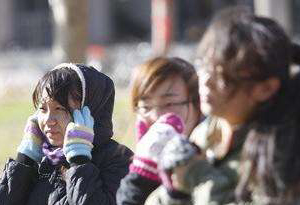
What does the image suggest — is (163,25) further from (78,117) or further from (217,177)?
(217,177)

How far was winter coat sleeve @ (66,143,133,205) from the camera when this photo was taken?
12.3 feet

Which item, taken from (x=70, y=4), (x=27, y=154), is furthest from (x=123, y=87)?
(x=27, y=154)

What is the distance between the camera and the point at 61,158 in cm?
390

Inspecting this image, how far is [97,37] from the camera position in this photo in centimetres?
3033

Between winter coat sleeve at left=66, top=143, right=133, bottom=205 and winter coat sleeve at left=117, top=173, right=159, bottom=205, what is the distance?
0.69 meters

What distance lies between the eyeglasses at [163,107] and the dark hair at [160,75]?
0.03 metres

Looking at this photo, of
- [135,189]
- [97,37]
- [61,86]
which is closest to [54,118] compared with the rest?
[61,86]

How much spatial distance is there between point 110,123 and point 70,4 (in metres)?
6.82

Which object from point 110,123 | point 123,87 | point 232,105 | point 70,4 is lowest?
point 123,87

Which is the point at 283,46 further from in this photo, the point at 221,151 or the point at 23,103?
the point at 23,103

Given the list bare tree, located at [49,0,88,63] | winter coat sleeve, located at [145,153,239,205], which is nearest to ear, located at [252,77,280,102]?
winter coat sleeve, located at [145,153,239,205]

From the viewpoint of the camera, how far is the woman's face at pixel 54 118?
3.87m

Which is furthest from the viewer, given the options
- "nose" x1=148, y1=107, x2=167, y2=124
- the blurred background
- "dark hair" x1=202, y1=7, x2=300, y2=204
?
the blurred background

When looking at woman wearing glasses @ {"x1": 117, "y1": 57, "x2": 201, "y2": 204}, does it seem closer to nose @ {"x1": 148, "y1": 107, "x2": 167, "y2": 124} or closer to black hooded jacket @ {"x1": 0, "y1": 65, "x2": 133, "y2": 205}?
nose @ {"x1": 148, "y1": 107, "x2": 167, "y2": 124}
